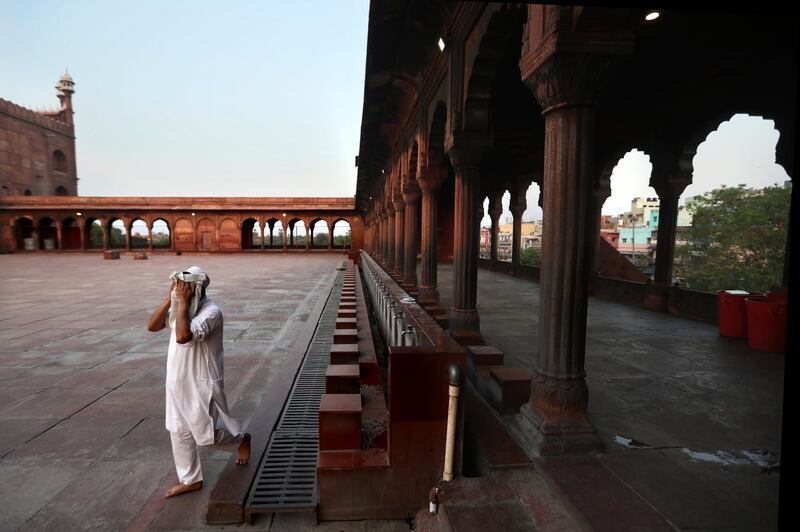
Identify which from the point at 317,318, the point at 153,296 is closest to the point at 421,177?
the point at 317,318

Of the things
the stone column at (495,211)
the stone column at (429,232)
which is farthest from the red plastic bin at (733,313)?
the stone column at (495,211)

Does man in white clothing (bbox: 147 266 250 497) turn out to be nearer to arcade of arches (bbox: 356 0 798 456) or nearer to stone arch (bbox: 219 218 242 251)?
arcade of arches (bbox: 356 0 798 456)

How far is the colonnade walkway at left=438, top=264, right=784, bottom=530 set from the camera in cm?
228

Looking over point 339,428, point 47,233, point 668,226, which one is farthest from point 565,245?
point 47,233

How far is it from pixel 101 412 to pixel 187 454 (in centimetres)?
186

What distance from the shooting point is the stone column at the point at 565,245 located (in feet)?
9.14

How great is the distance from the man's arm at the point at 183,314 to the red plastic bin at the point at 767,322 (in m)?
6.73

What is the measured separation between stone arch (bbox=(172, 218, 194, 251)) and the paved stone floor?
29.2 metres

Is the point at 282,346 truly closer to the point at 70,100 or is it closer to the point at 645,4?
the point at 645,4

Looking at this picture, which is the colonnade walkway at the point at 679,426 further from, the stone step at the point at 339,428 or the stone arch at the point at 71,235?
the stone arch at the point at 71,235

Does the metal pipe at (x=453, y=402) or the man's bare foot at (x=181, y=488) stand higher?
the metal pipe at (x=453, y=402)

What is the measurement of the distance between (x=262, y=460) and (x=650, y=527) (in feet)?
8.23

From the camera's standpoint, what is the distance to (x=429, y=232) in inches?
330

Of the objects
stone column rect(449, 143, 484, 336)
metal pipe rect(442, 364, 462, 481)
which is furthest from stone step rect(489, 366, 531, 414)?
stone column rect(449, 143, 484, 336)
